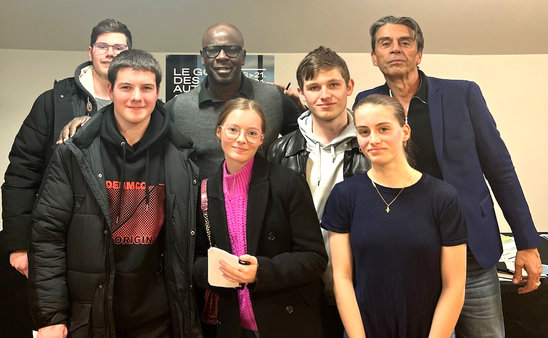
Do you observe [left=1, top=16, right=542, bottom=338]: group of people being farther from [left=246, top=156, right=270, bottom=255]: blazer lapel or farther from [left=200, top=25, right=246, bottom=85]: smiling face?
[left=200, top=25, right=246, bottom=85]: smiling face

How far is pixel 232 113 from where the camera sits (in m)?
1.81

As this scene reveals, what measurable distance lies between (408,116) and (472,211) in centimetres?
48

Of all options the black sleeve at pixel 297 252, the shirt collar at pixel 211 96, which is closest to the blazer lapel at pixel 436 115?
the black sleeve at pixel 297 252

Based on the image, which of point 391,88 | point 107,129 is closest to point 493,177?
point 391,88

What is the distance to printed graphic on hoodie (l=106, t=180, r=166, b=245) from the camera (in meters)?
1.80

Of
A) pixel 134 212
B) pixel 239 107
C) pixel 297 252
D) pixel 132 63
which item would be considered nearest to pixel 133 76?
pixel 132 63

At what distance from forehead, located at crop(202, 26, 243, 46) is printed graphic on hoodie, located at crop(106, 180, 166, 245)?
84cm

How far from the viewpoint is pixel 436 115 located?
1.90 meters

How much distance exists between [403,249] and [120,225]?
1.11 m

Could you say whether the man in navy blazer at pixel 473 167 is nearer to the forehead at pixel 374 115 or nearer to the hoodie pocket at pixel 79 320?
the forehead at pixel 374 115

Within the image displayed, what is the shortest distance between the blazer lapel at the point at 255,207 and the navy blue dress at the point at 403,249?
35 centimetres

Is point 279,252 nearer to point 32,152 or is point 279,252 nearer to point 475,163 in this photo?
point 475,163

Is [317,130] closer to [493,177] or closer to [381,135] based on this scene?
[381,135]

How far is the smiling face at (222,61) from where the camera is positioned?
222 cm
